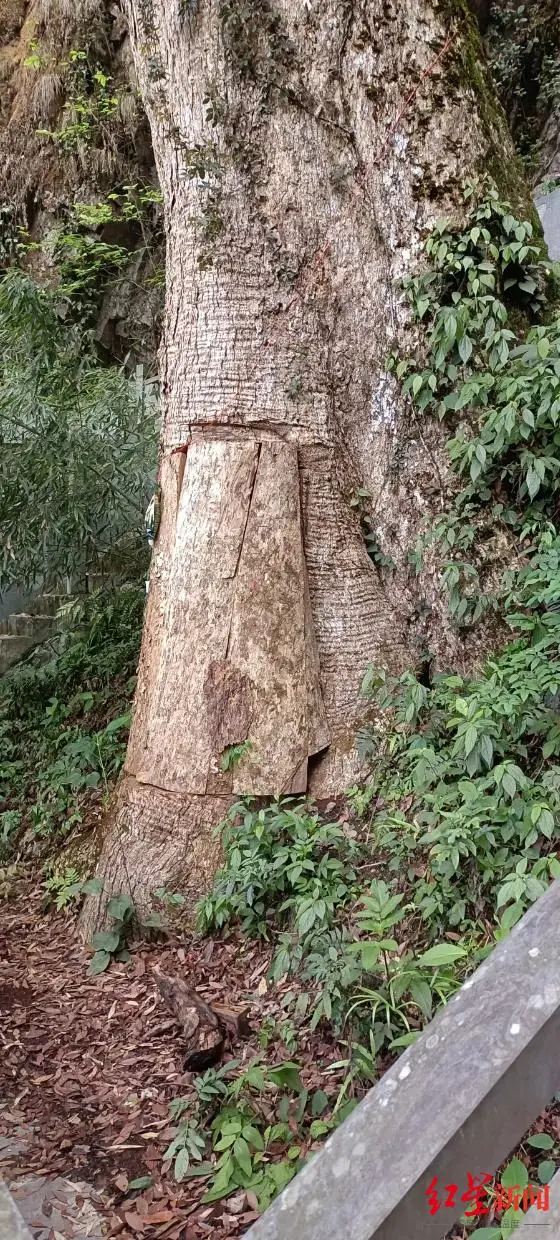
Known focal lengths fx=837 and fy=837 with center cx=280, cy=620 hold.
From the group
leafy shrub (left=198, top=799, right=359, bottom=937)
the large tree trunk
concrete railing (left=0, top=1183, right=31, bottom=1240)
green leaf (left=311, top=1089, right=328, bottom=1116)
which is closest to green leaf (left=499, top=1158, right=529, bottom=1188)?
green leaf (left=311, top=1089, right=328, bottom=1116)

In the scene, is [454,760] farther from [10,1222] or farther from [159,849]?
[10,1222]

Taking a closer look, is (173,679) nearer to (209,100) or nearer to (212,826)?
(212,826)

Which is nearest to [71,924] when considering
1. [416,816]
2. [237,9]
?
[416,816]

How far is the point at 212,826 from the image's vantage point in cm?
355

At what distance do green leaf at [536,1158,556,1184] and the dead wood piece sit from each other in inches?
45.9

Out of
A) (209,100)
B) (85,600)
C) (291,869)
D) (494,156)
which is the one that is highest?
(209,100)

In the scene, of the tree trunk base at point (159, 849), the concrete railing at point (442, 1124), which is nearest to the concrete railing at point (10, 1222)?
the concrete railing at point (442, 1124)

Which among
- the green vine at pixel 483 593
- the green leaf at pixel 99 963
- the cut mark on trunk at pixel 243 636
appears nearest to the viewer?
the green vine at pixel 483 593

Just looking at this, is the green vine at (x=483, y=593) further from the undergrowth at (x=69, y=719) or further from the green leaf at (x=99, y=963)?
the undergrowth at (x=69, y=719)

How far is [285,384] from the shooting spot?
12.1ft

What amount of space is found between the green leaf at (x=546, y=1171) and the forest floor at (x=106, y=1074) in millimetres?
706

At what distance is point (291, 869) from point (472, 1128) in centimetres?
215

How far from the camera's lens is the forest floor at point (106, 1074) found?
2346 mm

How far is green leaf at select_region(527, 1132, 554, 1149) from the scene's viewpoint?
2.09 m
